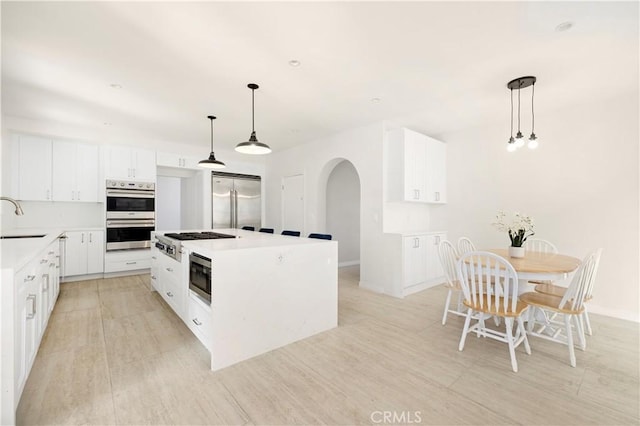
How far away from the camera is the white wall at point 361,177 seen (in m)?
4.40

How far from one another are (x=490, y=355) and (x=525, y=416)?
0.75 m

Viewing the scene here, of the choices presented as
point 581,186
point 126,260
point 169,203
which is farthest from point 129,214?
point 581,186

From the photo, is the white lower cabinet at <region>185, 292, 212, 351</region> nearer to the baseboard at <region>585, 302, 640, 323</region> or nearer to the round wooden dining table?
the round wooden dining table

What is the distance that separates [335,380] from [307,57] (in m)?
2.65

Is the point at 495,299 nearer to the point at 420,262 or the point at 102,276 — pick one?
the point at 420,262

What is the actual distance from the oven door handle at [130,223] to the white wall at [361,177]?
280 centimetres

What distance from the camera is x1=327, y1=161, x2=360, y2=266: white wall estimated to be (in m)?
6.41

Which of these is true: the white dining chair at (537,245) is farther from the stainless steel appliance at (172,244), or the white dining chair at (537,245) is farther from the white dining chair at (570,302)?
the stainless steel appliance at (172,244)

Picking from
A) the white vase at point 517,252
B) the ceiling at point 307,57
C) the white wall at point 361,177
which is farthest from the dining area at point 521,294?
the ceiling at point 307,57

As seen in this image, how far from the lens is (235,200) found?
20.8ft

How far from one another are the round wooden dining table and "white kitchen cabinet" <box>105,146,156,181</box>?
5.80 m

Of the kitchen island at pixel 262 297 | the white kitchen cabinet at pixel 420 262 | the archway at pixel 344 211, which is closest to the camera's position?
the kitchen island at pixel 262 297

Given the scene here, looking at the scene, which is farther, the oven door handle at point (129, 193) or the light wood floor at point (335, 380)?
the oven door handle at point (129, 193)

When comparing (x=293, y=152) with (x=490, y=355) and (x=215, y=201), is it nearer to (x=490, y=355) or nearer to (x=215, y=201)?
(x=215, y=201)
